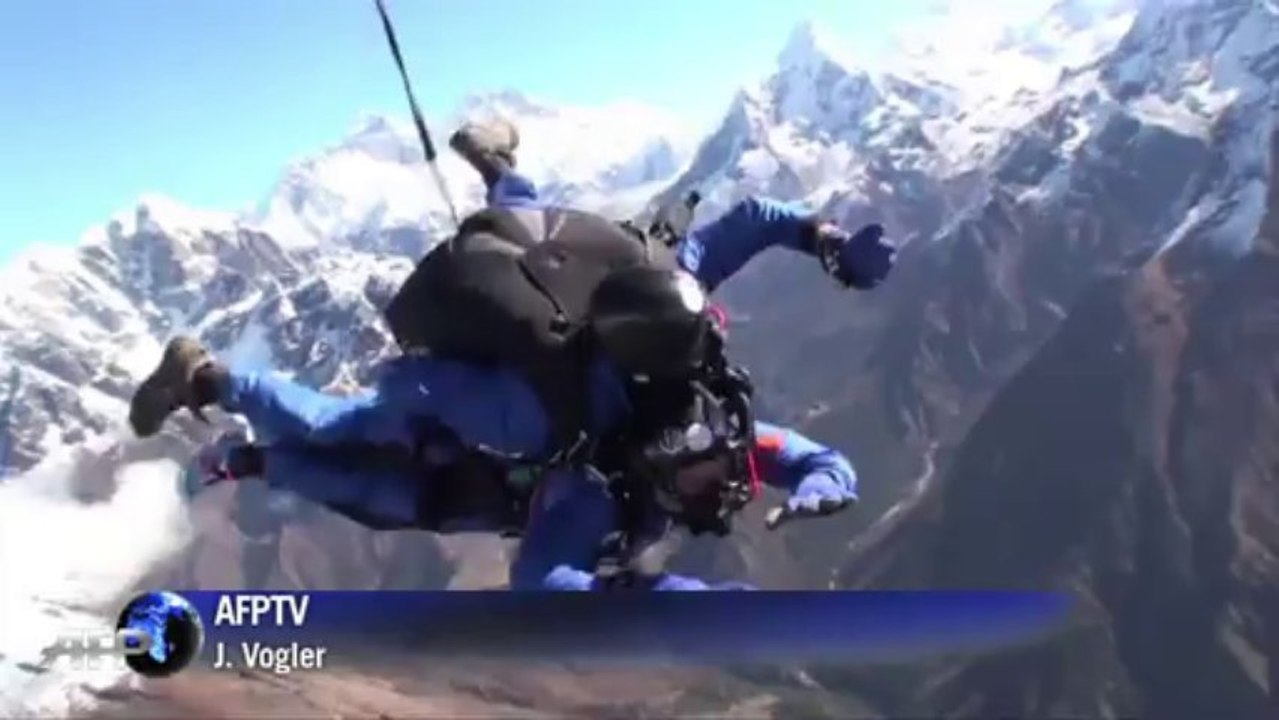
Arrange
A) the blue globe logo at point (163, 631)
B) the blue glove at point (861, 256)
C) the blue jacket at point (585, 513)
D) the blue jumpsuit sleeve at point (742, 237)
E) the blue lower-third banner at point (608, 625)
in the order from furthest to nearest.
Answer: the blue globe logo at point (163, 631), the blue lower-third banner at point (608, 625), the blue jumpsuit sleeve at point (742, 237), the blue glove at point (861, 256), the blue jacket at point (585, 513)

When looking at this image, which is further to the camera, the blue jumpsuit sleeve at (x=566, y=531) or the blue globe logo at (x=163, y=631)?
the blue globe logo at (x=163, y=631)

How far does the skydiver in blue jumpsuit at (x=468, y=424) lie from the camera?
3.78m

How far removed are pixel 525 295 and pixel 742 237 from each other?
2.15 feet

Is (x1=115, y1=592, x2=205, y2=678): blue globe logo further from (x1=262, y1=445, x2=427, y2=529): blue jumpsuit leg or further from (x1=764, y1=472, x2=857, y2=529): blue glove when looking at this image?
(x1=764, y1=472, x2=857, y2=529): blue glove

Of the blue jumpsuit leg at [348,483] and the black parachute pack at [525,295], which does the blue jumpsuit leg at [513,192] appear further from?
the blue jumpsuit leg at [348,483]

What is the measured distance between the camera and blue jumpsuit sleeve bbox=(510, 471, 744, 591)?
3.76 m

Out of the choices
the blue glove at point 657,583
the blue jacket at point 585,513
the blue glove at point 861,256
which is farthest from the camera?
the blue glove at point 861,256

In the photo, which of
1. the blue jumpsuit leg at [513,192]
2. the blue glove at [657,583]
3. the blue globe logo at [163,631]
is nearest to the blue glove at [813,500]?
the blue glove at [657,583]

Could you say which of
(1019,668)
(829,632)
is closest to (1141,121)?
(1019,668)

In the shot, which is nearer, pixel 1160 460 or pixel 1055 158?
pixel 1160 460

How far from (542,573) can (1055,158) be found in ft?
661

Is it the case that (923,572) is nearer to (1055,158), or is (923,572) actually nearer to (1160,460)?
(1160,460)

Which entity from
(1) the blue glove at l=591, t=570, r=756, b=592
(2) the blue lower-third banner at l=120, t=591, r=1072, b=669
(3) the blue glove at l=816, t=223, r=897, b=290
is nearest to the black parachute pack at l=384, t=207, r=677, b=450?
(1) the blue glove at l=591, t=570, r=756, b=592

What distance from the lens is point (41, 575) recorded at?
101 metres
